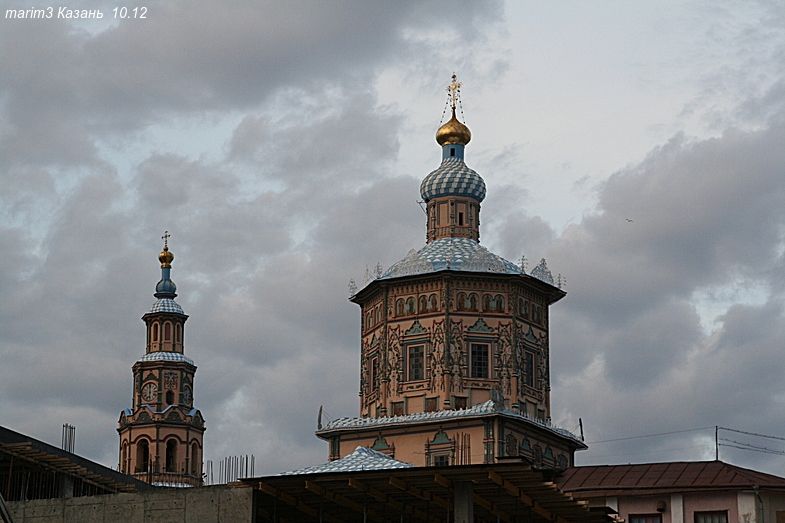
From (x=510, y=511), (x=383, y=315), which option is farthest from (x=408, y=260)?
(x=510, y=511)

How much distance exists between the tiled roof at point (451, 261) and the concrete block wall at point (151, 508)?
89.1ft

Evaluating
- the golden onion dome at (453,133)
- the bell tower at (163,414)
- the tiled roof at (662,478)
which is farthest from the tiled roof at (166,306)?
the tiled roof at (662,478)

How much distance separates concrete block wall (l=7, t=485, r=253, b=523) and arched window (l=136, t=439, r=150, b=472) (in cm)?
4862

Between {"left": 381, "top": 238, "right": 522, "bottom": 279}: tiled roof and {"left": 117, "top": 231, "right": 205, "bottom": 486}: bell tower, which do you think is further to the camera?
{"left": 117, "top": 231, "right": 205, "bottom": 486}: bell tower

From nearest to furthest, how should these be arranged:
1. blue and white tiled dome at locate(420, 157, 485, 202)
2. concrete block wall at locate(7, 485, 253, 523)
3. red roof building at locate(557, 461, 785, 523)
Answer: concrete block wall at locate(7, 485, 253, 523)
red roof building at locate(557, 461, 785, 523)
blue and white tiled dome at locate(420, 157, 485, 202)

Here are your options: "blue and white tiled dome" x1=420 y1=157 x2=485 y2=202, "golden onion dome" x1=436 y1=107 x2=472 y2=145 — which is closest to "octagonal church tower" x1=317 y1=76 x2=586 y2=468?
"blue and white tiled dome" x1=420 y1=157 x2=485 y2=202

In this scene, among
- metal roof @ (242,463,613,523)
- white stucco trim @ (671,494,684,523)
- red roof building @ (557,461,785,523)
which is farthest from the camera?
white stucco trim @ (671,494,684,523)

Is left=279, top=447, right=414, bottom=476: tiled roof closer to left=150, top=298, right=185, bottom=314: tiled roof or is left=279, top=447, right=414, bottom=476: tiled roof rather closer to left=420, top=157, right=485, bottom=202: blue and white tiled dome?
left=420, top=157, right=485, bottom=202: blue and white tiled dome

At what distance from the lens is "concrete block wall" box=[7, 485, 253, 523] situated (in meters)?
47.6

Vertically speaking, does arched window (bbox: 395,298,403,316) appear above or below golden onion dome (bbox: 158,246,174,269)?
below

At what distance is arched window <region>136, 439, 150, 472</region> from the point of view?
98625mm

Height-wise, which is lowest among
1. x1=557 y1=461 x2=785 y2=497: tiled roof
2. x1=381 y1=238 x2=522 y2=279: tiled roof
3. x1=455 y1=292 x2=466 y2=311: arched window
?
x1=557 y1=461 x2=785 y2=497: tiled roof

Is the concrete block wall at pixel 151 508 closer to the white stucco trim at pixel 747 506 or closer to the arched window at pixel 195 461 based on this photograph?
the white stucco trim at pixel 747 506

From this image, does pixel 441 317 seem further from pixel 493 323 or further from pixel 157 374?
pixel 157 374
